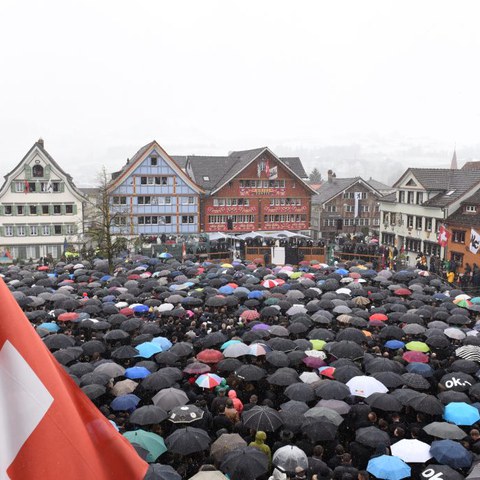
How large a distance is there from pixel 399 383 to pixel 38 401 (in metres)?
11.2

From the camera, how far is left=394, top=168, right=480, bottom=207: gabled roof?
4566 centimetres

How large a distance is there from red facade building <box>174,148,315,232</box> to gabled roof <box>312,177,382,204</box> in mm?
13739

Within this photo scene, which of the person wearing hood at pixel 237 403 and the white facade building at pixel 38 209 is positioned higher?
the white facade building at pixel 38 209

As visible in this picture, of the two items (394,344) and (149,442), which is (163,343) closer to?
(149,442)

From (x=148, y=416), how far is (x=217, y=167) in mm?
52766

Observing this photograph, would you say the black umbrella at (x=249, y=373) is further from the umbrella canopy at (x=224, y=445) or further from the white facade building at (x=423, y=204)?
the white facade building at (x=423, y=204)

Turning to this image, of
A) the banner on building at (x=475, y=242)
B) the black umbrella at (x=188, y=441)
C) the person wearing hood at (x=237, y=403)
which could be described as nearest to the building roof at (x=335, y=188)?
→ the banner on building at (x=475, y=242)

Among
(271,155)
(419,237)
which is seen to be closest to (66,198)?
(271,155)

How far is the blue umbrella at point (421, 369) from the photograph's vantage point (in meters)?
14.8

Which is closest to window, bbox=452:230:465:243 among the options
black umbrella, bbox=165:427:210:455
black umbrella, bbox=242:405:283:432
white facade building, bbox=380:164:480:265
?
white facade building, bbox=380:164:480:265

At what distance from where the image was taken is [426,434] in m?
11.8

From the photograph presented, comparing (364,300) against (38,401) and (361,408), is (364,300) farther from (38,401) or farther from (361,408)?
(38,401)

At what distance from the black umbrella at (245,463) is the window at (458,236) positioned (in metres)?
37.2

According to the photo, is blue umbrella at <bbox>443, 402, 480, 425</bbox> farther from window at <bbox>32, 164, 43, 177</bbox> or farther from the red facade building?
window at <bbox>32, 164, 43, 177</bbox>
